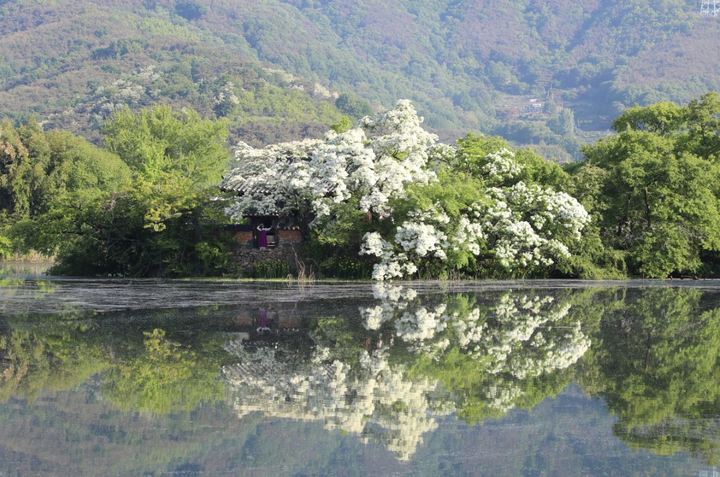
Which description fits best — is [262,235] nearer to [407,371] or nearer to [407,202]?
[407,202]

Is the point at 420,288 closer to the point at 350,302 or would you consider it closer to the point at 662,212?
the point at 350,302

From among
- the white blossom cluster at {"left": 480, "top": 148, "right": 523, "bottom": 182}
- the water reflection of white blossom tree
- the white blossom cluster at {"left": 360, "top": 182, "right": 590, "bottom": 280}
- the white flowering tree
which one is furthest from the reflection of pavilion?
the white blossom cluster at {"left": 480, "top": 148, "right": 523, "bottom": 182}

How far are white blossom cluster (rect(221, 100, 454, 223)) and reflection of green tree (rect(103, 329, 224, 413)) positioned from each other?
19055 millimetres

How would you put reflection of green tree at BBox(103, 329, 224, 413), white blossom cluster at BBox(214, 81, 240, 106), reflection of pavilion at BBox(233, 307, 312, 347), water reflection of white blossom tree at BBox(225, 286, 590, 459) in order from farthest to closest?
1. white blossom cluster at BBox(214, 81, 240, 106)
2. reflection of pavilion at BBox(233, 307, 312, 347)
3. reflection of green tree at BBox(103, 329, 224, 413)
4. water reflection of white blossom tree at BBox(225, 286, 590, 459)

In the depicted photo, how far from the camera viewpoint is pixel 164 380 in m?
15.6

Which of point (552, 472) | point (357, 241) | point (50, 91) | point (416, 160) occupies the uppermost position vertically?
point (50, 91)

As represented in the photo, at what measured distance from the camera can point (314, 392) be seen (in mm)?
14500

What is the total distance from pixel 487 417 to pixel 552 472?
2.39 m

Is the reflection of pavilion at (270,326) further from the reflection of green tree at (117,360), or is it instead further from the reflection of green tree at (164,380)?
the reflection of green tree at (164,380)

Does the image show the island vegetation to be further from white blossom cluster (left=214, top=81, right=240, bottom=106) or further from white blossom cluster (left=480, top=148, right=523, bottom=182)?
white blossom cluster (left=214, top=81, right=240, bottom=106)

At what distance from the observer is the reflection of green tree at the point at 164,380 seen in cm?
1400

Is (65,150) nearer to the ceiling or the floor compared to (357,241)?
nearer to the ceiling

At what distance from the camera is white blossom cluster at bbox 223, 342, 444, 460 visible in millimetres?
12419

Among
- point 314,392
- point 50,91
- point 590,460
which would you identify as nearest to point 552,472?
point 590,460
